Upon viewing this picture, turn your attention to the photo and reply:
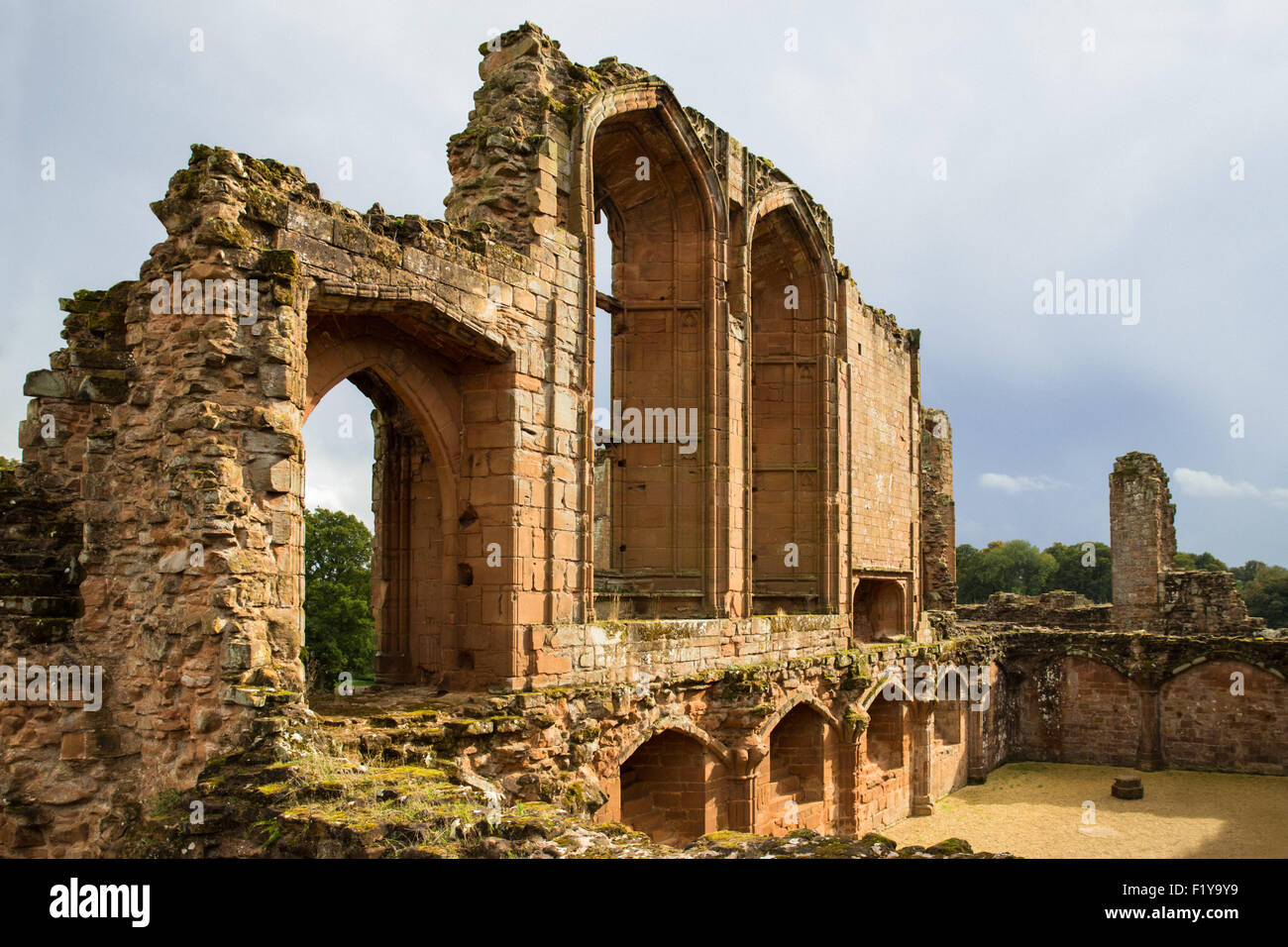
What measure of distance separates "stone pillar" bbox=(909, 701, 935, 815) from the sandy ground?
1.17 feet

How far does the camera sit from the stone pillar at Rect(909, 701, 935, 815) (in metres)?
18.1

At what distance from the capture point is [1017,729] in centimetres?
2273

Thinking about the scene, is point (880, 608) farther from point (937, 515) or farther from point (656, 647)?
point (656, 647)

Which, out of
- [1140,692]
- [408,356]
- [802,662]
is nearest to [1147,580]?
[1140,692]

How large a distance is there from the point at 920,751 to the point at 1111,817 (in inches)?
126

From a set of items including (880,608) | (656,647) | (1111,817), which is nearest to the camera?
(656,647)

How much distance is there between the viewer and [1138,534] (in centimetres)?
2762

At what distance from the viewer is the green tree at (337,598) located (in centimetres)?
2884

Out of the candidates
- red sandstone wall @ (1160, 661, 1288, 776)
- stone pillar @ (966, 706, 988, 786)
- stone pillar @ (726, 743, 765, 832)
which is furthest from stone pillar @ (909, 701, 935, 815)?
stone pillar @ (726, 743, 765, 832)

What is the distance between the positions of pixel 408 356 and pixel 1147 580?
24.3 metres

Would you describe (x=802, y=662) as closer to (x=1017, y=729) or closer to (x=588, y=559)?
(x=588, y=559)

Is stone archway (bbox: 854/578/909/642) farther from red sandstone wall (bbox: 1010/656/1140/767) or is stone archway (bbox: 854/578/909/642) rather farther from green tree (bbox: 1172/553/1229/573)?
green tree (bbox: 1172/553/1229/573)

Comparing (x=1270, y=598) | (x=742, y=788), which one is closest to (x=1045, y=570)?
(x=1270, y=598)

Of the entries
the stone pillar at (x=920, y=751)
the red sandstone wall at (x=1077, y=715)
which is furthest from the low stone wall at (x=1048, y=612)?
the stone pillar at (x=920, y=751)
